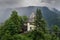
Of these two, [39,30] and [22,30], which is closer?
[39,30]

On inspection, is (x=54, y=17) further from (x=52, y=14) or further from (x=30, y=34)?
(x=30, y=34)

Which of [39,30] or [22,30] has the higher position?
[39,30]

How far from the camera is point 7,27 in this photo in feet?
43.0

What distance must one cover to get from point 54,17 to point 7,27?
46.9ft

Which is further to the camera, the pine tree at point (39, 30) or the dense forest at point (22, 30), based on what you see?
the pine tree at point (39, 30)

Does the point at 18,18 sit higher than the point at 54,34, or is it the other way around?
the point at 18,18

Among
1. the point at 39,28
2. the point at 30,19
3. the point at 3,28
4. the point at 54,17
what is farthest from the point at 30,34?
the point at 54,17

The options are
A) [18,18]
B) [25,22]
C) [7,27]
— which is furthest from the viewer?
[25,22]

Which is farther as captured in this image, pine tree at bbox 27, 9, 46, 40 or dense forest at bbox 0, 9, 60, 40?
pine tree at bbox 27, 9, 46, 40

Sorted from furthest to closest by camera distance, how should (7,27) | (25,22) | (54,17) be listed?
(54,17)
(25,22)
(7,27)

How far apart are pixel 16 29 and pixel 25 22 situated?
227cm

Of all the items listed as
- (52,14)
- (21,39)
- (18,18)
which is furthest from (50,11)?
(21,39)

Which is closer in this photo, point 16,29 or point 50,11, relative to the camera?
point 16,29

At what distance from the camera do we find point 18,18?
1398 centimetres
